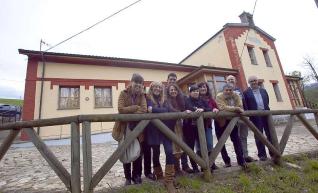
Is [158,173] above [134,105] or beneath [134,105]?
beneath

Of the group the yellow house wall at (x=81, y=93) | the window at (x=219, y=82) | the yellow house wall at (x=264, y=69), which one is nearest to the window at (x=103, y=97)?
the yellow house wall at (x=81, y=93)

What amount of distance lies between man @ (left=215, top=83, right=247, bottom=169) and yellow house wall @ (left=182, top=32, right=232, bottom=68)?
13987 mm

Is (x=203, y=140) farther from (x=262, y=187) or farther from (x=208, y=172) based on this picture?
(x=262, y=187)

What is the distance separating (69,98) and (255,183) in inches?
432

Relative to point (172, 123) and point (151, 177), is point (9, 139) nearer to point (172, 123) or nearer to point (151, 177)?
point (151, 177)

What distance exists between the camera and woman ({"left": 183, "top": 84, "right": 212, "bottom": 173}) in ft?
12.7

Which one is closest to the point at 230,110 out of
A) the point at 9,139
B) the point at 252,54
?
the point at 9,139

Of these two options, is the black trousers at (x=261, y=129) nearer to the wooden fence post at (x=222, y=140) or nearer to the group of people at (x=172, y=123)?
the group of people at (x=172, y=123)

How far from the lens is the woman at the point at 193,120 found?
3.87 m

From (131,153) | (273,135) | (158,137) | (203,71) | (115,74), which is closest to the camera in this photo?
(131,153)

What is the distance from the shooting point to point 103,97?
513 inches

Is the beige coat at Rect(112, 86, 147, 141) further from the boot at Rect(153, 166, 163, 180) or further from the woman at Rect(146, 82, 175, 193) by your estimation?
the boot at Rect(153, 166, 163, 180)

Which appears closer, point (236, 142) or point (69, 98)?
point (236, 142)

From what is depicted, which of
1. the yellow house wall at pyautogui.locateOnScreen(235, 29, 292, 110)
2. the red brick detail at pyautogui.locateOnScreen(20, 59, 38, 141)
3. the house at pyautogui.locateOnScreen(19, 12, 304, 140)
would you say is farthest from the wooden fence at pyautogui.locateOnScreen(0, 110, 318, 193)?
the yellow house wall at pyautogui.locateOnScreen(235, 29, 292, 110)
